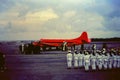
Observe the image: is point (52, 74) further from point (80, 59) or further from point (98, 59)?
point (98, 59)

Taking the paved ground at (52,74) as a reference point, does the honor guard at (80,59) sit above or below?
above

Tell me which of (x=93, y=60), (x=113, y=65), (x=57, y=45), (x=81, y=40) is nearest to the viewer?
(x=93, y=60)

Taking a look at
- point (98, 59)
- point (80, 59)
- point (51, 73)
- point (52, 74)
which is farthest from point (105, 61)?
point (52, 74)

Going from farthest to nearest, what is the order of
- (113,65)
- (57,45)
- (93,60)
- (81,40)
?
(81,40) < (57,45) < (113,65) < (93,60)

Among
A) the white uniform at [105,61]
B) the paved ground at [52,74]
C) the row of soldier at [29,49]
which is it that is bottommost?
the paved ground at [52,74]

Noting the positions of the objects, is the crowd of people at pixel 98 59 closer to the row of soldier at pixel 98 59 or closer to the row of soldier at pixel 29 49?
the row of soldier at pixel 98 59

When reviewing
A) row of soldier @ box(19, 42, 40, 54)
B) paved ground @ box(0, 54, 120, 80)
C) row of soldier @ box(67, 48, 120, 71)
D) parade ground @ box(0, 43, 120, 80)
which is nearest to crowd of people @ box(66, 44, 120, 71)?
row of soldier @ box(67, 48, 120, 71)

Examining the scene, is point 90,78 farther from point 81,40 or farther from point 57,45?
point 81,40

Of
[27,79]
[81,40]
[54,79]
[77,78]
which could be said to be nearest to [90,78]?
[77,78]

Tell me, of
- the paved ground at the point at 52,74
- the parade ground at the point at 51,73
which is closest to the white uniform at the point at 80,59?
the parade ground at the point at 51,73

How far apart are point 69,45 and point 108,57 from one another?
44.0 metres

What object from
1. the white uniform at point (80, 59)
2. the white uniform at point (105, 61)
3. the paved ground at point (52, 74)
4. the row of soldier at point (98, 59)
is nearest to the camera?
the paved ground at point (52, 74)

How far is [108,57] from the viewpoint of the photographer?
27.0m

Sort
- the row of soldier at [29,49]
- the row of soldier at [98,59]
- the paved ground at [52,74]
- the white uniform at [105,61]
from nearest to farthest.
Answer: the paved ground at [52,74]
the row of soldier at [98,59]
the white uniform at [105,61]
the row of soldier at [29,49]
